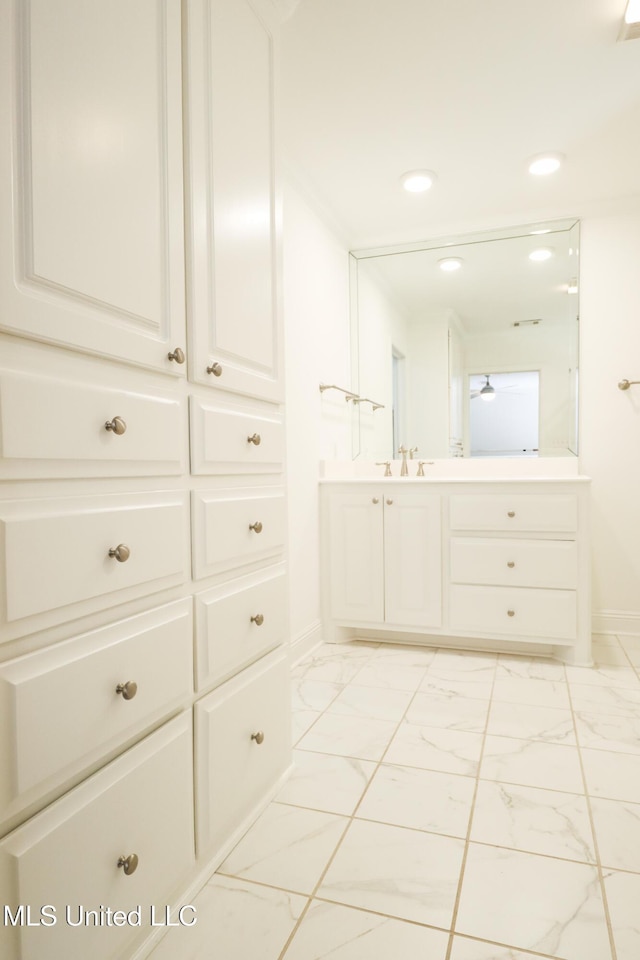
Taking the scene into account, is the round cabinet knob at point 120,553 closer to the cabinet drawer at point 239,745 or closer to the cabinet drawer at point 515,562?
the cabinet drawer at point 239,745

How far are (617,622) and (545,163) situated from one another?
221 cm

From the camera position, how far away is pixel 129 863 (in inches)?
37.2

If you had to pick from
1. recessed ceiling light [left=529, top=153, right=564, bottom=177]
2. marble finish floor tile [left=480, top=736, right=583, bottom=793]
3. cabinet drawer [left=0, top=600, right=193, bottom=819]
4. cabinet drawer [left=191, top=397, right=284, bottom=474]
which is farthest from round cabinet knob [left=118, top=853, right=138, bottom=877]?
recessed ceiling light [left=529, top=153, right=564, bottom=177]

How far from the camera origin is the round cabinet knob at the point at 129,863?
0.94 m

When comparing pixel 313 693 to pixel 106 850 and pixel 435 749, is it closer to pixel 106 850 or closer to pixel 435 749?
pixel 435 749

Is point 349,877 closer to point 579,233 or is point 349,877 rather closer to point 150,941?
point 150,941

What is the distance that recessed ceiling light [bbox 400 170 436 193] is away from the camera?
2.57m

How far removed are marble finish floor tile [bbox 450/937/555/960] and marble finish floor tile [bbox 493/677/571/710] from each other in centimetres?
118

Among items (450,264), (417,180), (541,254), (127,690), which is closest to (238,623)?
(127,690)

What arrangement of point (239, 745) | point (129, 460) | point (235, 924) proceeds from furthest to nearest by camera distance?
point (239, 745), point (235, 924), point (129, 460)

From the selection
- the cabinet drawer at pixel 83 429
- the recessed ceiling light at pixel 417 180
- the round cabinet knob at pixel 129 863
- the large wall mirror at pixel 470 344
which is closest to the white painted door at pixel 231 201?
the cabinet drawer at pixel 83 429

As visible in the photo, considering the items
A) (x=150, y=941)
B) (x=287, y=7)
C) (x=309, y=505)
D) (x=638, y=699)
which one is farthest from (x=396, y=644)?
(x=287, y=7)

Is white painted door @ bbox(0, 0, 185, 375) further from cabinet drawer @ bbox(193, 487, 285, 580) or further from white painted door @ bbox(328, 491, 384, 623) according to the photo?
white painted door @ bbox(328, 491, 384, 623)

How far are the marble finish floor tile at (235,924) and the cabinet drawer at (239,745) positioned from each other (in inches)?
3.6
